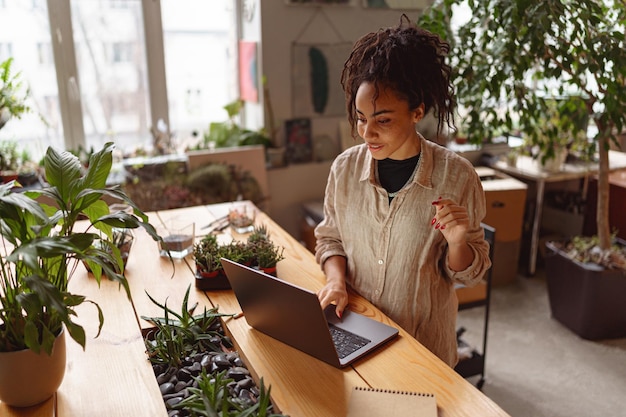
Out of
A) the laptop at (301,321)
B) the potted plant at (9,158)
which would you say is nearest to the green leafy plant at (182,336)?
the laptop at (301,321)

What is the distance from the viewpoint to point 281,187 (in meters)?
3.99

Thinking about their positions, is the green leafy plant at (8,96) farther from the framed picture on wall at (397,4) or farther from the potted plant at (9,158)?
the framed picture on wall at (397,4)

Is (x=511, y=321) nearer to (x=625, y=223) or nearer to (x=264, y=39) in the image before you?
(x=625, y=223)

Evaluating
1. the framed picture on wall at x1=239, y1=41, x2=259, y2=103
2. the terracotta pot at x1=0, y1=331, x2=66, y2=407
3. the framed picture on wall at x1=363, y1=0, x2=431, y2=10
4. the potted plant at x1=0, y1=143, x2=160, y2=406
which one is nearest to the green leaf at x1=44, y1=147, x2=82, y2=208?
the potted plant at x1=0, y1=143, x2=160, y2=406

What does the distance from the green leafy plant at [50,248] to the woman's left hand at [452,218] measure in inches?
26.5

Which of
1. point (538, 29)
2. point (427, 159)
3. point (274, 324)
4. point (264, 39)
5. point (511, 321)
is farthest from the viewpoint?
point (264, 39)

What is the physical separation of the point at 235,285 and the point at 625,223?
319 centimetres

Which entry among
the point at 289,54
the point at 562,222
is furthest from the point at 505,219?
the point at 289,54

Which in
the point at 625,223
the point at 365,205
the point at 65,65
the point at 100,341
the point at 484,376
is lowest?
the point at 484,376

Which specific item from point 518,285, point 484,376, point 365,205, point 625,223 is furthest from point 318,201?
point 365,205

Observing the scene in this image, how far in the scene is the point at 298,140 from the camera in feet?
13.1

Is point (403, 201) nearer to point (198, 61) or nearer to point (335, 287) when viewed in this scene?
point (335, 287)

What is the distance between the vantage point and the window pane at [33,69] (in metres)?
3.33

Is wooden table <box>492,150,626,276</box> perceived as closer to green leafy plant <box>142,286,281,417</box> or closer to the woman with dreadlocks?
the woman with dreadlocks
